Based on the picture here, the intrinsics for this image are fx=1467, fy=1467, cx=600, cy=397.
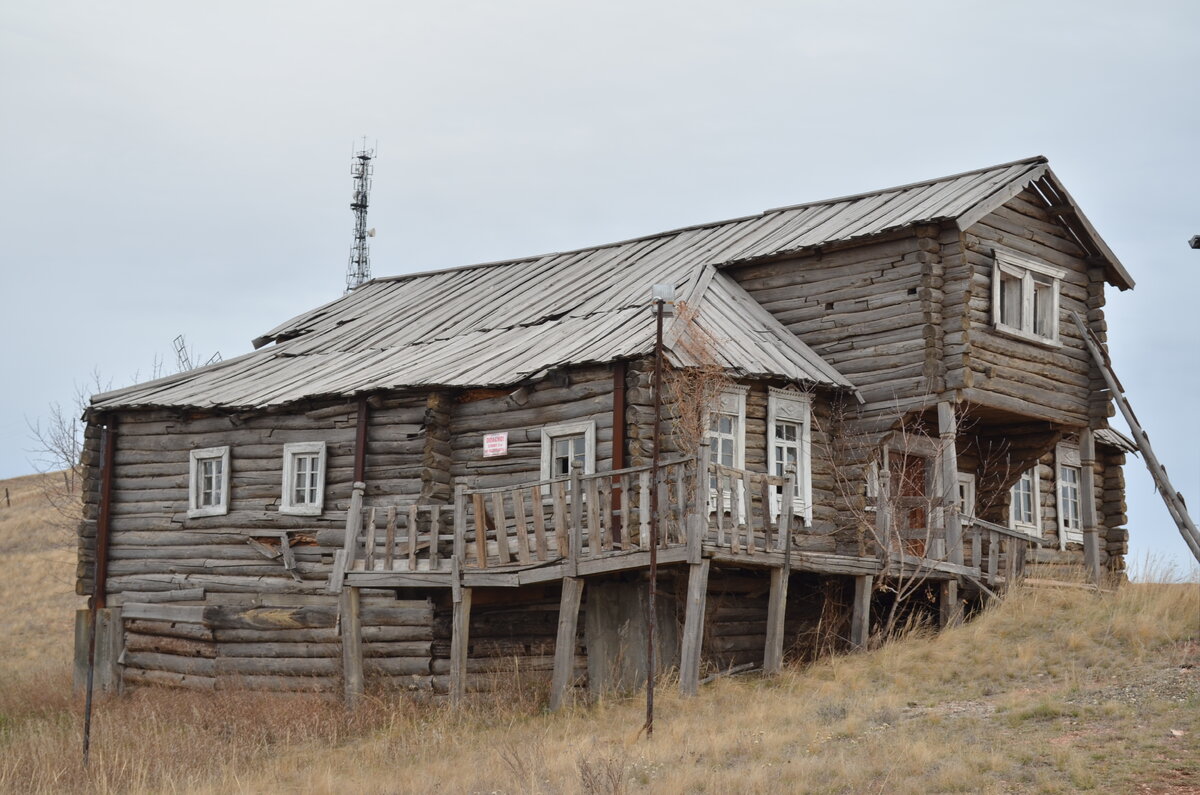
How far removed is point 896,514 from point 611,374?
572 cm

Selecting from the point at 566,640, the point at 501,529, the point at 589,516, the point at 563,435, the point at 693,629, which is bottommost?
the point at 566,640

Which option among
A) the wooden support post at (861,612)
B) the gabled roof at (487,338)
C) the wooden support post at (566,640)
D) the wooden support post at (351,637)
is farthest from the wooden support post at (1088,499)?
the wooden support post at (351,637)

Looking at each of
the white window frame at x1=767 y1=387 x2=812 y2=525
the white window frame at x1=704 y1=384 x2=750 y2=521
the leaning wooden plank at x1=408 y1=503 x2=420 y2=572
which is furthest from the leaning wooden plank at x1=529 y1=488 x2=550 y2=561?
the white window frame at x1=767 y1=387 x2=812 y2=525

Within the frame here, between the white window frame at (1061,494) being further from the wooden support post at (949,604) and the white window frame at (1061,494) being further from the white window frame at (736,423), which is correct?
the white window frame at (736,423)

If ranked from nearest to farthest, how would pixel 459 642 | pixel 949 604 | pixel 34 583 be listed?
pixel 459 642
pixel 949 604
pixel 34 583

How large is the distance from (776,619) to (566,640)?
9.71 feet

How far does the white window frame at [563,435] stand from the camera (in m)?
21.7

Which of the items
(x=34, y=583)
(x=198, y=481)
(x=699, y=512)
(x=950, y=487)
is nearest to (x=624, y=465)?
(x=699, y=512)

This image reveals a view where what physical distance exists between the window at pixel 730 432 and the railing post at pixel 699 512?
A: 120 inches

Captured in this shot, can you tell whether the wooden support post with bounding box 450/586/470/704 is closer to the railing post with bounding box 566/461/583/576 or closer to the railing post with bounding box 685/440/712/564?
the railing post with bounding box 566/461/583/576

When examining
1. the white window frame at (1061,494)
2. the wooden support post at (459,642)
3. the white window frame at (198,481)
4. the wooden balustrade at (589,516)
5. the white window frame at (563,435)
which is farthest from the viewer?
the white window frame at (1061,494)

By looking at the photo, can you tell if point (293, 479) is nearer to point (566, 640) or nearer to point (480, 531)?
point (480, 531)

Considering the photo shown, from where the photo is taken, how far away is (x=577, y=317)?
2548cm

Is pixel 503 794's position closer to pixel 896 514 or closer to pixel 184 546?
pixel 896 514
